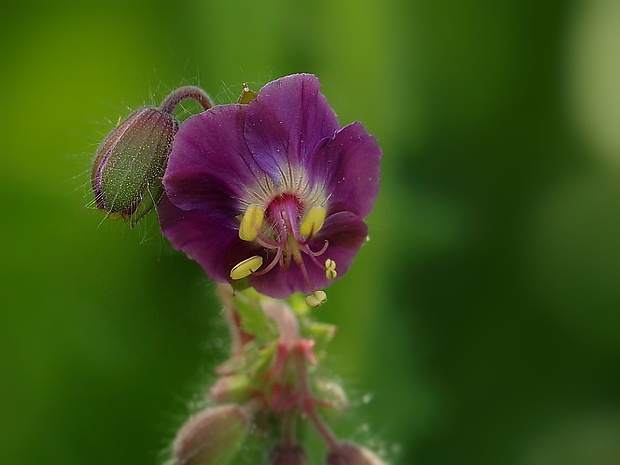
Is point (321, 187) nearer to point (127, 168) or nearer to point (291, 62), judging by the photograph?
point (127, 168)

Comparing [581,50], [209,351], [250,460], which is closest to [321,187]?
[250,460]

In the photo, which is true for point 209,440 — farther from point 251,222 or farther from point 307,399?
point 251,222

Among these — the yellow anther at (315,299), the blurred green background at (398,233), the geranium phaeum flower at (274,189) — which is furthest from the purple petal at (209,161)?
the blurred green background at (398,233)

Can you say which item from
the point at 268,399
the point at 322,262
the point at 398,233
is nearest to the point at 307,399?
the point at 268,399

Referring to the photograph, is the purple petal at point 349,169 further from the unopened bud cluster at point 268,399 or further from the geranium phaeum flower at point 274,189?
the unopened bud cluster at point 268,399

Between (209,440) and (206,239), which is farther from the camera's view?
(209,440)

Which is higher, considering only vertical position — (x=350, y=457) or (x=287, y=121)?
(x=287, y=121)
